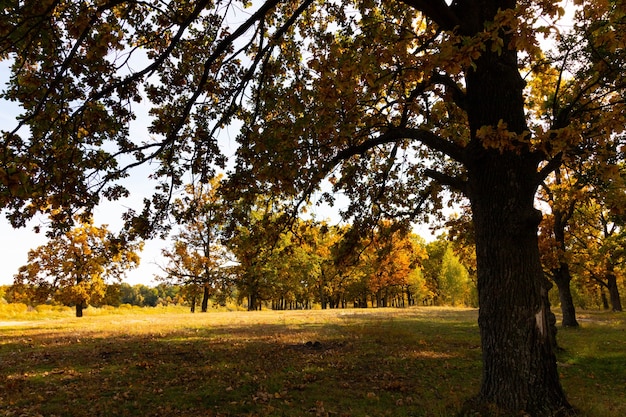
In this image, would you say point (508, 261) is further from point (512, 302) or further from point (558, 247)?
point (558, 247)

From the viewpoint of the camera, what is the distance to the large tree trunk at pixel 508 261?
6.21m

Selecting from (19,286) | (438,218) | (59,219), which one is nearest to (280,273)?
(19,286)

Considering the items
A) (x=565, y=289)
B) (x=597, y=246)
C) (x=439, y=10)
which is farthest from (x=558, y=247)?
(x=439, y=10)

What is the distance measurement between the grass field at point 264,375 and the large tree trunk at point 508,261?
120 centimetres

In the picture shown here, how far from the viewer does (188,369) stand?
10891 millimetres

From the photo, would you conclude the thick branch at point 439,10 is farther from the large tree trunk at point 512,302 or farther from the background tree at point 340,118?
the large tree trunk at point 512,302

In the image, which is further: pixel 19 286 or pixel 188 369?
pixel 19 286

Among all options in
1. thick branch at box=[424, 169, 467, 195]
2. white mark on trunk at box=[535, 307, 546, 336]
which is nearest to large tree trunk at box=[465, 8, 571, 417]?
white mark on trunk at box=[535, 307, 546, 336]

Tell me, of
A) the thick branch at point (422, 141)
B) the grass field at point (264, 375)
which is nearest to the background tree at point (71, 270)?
the grass field at point (264, 375)

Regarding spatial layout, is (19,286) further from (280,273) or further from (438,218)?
(438,218)

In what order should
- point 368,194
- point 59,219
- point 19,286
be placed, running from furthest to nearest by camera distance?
1. point 19,286
2. point 368,194
3. point 59,219

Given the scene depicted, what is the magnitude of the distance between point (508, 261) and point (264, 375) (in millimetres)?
6976

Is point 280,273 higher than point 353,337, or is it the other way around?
point 280,273

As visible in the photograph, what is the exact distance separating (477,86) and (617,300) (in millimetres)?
41815
